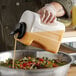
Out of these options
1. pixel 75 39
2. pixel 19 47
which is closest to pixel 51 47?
pixel 19 47

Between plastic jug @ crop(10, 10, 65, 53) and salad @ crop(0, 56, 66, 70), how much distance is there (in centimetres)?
13

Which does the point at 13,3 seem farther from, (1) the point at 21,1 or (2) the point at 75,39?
(2) the point at 75,39

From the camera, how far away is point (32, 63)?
1610 mm

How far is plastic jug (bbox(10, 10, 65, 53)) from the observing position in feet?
4.98

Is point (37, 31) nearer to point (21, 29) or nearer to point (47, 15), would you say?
point (21, 29)

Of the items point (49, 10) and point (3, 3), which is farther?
point (3, 3)

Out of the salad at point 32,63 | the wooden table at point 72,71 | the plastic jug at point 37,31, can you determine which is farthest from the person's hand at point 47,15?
the wooden table at point 72,71

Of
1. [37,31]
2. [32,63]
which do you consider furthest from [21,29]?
[32,63]

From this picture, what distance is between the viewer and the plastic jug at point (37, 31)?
1.52 m

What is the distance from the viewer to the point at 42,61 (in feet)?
5.54

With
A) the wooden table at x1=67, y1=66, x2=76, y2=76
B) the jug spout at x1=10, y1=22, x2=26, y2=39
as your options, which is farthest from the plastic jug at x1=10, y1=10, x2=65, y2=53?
the wooden table at x1=67, y1=66, x2=76, y2=76

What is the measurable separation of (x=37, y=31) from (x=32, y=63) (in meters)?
0.21

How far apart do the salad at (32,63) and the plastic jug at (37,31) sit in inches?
5.1

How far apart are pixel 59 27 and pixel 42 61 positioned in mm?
272
